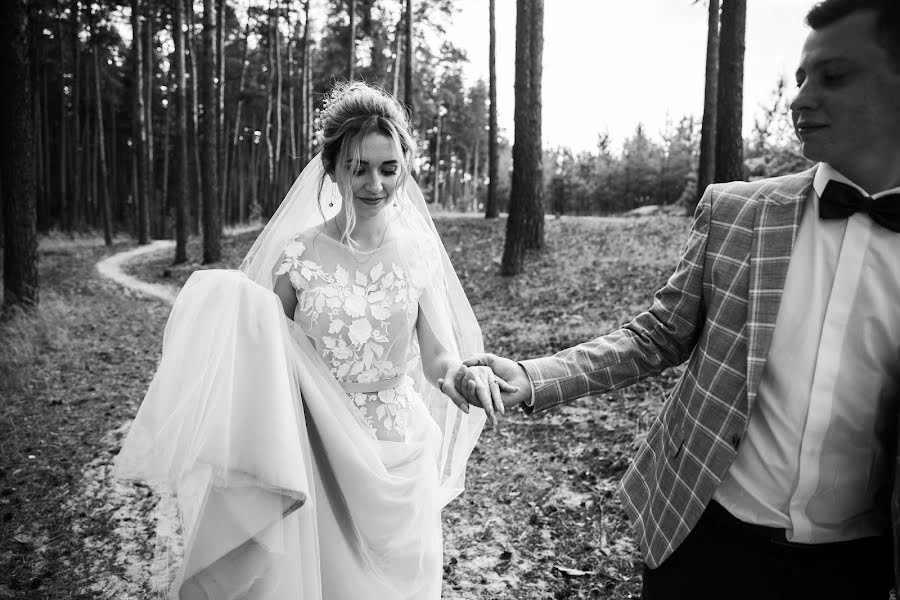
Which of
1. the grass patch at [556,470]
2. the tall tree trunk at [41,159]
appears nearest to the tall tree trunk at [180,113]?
the grass patch at [556,470]

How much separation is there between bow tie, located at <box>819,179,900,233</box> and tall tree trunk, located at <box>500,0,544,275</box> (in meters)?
11.0

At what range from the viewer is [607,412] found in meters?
6.32

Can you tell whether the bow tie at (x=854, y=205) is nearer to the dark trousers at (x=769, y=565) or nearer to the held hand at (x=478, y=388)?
the dark trousers at (x=769, y=565)

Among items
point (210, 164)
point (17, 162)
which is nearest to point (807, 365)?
point (17, 162)

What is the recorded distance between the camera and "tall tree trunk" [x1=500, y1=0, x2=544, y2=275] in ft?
40.7

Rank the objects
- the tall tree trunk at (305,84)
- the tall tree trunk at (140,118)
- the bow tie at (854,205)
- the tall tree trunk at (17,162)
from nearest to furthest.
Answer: the bow tie at (854,205) < the tall tree trunk at (17,162) < the tall tree trunk at (140,118) < the tall tree trunk at (305,84)

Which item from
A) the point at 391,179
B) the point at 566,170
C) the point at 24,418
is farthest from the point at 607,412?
the point at 566,170

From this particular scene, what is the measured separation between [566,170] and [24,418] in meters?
45.7

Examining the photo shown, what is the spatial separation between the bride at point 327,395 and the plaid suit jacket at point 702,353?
466mm

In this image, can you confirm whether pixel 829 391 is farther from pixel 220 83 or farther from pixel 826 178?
pixel 220 83

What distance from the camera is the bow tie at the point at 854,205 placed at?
5.27 ft

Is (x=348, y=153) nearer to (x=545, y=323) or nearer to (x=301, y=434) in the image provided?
(x=301, y=434)

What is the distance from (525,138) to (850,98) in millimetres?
11166

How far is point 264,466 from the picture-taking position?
2350 mm
